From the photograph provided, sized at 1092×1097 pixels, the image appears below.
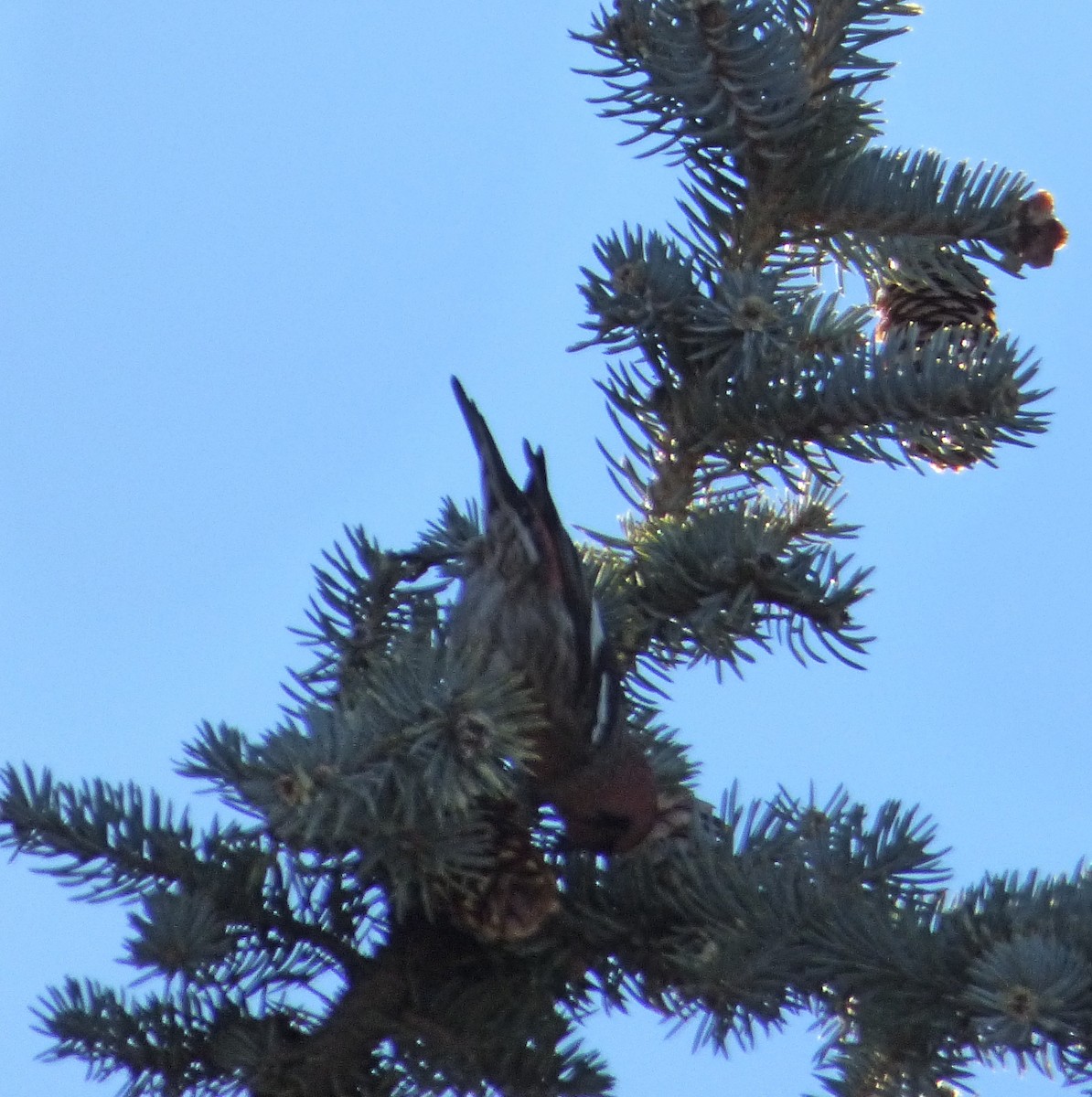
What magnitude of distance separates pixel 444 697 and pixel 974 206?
2.77ft

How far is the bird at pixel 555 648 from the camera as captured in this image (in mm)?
1349

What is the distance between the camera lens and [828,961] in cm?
115

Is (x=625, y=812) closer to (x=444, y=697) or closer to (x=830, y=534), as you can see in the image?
(x=444, y=697)

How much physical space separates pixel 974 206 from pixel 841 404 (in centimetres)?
27

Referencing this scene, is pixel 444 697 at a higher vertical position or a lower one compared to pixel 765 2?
lower

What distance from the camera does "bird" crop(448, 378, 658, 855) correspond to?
135cm

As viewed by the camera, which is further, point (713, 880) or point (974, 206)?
point (974, 206)

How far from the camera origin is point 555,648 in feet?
4.54

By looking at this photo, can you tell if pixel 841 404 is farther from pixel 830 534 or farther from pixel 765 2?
pixel 765 2

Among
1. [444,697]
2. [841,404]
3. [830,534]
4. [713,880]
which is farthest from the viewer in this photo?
[830,534]

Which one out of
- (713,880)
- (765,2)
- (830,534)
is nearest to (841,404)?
(830,534)

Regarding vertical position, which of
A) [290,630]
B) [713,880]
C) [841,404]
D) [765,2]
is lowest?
[713,880]

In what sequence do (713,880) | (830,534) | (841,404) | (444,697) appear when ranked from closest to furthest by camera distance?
(444,697), (713,880), (841,404), (830,534)

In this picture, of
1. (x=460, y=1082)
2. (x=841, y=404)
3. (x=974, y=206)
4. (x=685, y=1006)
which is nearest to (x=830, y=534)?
(x=841, y=404)
